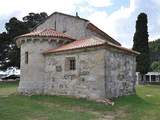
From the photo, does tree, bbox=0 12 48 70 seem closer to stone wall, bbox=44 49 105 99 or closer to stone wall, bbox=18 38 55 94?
stone wall, bbox=18 38 55 94

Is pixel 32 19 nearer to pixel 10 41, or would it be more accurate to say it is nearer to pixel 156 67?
pixel 10 41

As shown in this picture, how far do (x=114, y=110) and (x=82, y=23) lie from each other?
12463 mm

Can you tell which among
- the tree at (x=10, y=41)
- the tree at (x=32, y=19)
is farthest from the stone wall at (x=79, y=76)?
the tree at (x=32, y=19)

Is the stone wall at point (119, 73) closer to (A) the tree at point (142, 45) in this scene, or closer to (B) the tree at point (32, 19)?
(A) the tree at point (142, 45)

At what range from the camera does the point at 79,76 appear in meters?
18.5

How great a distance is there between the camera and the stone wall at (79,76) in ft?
56.9

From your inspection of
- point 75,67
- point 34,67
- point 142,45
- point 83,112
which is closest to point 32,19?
A: point 142,45

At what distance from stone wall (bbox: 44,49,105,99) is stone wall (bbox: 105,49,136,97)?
1.68 feet

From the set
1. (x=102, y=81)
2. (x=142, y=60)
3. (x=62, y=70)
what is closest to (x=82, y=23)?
(x=62, y=70)

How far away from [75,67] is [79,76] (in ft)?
2.50

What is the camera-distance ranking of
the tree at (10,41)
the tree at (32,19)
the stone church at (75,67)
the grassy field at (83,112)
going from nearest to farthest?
the grassy field at (83,112) → the stone church at (75,67) → the tree at (10,41) → the tree at (32,19)

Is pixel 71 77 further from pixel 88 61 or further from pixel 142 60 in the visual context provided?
pixel 142 60

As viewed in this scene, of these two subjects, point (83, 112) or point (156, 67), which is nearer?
point (83, 112)

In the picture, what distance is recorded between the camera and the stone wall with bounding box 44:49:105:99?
17.3m
